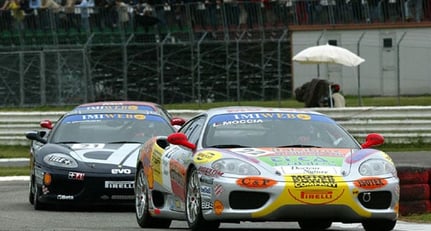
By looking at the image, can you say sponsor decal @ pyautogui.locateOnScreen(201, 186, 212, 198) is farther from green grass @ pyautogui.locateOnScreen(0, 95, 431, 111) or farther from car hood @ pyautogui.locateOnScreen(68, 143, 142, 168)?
green grass @ pyautogui.locateOnScreen(0, 95, 431, 111)

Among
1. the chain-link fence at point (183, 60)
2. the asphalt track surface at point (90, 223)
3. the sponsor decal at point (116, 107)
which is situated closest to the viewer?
the asphalt track surface at point (90, 223)

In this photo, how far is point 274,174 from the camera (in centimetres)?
987

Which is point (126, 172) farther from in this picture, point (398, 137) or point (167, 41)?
point (167, 41)

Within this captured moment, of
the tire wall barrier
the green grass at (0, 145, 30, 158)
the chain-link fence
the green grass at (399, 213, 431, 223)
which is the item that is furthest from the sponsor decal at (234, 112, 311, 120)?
the chain-link fence

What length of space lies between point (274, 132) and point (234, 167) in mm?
1017

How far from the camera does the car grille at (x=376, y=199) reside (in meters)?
9.92

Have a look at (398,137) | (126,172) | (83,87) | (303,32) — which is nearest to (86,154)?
(126,172)

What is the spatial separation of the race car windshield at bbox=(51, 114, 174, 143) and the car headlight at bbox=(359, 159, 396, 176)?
555 centimetres

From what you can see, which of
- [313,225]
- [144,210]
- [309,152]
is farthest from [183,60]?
[309,152]

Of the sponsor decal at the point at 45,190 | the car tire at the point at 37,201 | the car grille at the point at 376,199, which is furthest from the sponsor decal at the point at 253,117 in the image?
the car tire at the point at 37,201

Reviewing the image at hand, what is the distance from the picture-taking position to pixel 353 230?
461 inches

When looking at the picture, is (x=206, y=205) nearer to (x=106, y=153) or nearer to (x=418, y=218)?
(x=418, y=218)

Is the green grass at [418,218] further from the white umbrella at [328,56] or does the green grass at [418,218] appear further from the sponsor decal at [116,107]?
the white umbrella at [328,56]

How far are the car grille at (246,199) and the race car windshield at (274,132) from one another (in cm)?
86
